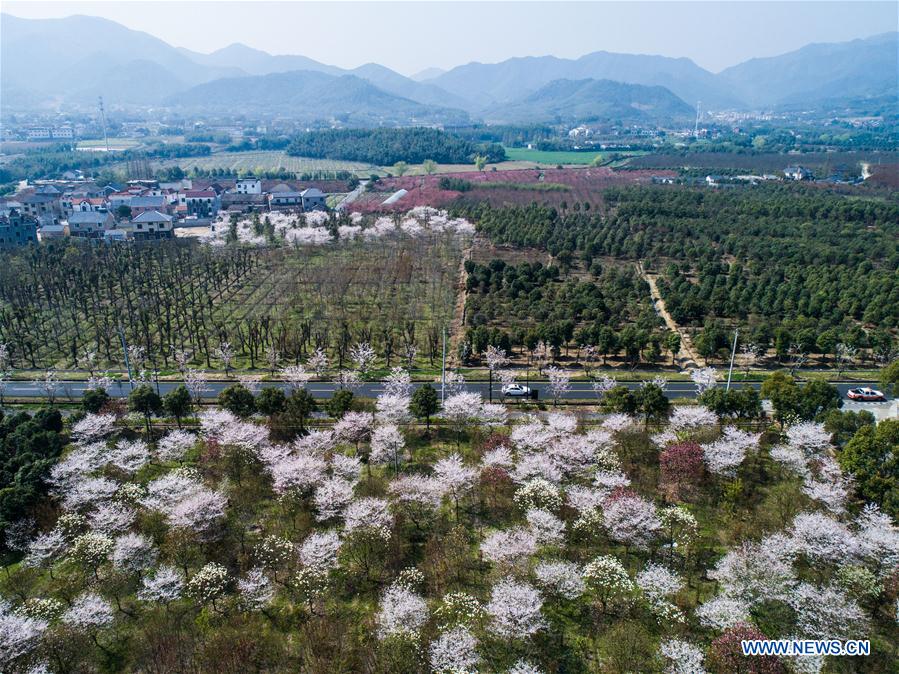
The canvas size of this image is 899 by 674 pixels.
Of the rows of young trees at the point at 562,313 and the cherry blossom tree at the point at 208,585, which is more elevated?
Answer: the rows of young trees at the point at 562,313

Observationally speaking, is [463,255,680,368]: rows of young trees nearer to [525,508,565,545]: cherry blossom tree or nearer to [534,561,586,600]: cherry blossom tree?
[525,508,565,545]: cherry blossom tree

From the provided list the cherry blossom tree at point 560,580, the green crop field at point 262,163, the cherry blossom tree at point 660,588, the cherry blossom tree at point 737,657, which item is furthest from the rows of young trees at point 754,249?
the green crop field at point 262,163

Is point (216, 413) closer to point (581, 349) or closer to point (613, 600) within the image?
point (613, 600)

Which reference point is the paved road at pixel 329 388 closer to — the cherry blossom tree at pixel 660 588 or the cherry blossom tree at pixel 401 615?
the cherry blossom tree at pixel 660 588

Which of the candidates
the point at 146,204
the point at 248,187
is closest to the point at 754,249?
the point at 248,187

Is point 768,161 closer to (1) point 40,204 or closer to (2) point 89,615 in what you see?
(1) point 40,204

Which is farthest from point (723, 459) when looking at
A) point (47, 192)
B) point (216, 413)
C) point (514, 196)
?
point (47, 192)

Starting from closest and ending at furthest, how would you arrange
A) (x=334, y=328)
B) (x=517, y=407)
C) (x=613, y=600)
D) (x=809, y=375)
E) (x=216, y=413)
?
(x=613, y=600)
(x=216, y=413)
(x=517, y=407)
(x=809, y=375)
(x=334, y=328)
